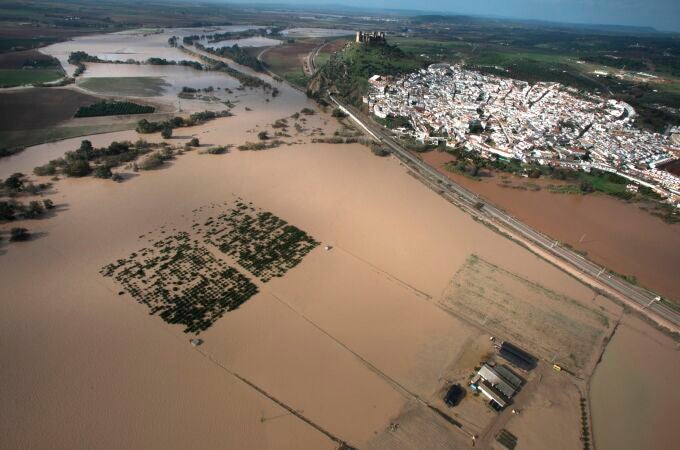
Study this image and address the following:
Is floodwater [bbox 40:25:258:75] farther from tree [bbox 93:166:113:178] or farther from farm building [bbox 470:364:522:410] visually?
farm building [bbox 470:364:522:410]

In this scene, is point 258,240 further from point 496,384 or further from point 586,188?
point 586,188

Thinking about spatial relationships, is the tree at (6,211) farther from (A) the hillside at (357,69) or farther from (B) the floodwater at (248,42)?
(B) the floodwater at (248,42)

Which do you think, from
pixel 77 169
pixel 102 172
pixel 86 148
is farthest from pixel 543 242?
pixel 86 148

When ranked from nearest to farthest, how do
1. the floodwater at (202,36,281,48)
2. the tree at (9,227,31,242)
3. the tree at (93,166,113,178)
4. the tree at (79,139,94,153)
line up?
the tree at (9,227,31,242), the tree at (93,166,113,178), the tree at (79,139,94,153), the floodwater at (202,36,281,48)

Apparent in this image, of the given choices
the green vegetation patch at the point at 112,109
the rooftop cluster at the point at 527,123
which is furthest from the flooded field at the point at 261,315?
the rooftop cluster at the point at 527,123

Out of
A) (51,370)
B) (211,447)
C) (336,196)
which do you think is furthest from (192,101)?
(211,447)

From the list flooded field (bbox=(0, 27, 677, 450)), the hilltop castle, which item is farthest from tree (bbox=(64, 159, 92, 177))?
the hilltop castle
